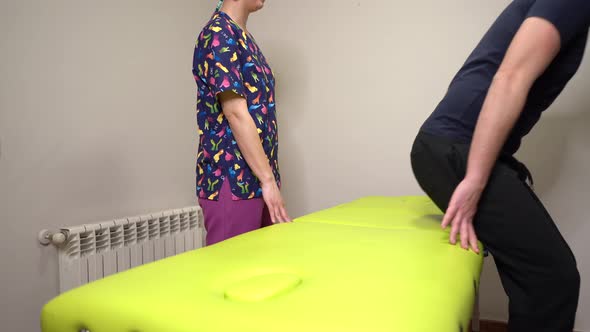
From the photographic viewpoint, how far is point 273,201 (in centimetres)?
117

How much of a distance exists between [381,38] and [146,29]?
103cm

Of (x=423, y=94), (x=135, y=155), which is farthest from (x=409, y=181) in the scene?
(x=135, y=155)

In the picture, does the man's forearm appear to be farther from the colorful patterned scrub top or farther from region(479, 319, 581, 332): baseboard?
region(479, 319, 581, 332): baseboard

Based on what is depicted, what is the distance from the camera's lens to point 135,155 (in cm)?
176

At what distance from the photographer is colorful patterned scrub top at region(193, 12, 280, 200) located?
42.8 inches

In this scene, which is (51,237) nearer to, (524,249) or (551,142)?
(524,249)

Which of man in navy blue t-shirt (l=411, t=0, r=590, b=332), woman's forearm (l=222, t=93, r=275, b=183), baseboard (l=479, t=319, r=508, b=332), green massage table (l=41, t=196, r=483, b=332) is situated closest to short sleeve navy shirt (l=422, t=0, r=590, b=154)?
man in navy blue t-shirt (l=411, t=0, r=590, b=332)

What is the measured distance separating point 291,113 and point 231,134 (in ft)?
3.26

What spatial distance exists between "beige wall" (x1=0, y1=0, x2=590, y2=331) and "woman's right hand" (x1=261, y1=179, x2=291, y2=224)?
783 millimetres

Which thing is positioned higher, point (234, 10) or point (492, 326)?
point (234, 10)

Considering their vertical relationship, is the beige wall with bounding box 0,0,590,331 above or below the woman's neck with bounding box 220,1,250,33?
below

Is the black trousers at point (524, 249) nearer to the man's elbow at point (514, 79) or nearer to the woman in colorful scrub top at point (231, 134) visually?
the man's elbow at point (514, 79)

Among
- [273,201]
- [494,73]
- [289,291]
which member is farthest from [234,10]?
[289,291]

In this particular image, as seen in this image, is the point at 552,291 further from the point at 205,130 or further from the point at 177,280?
the point at 205,130
